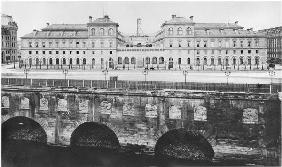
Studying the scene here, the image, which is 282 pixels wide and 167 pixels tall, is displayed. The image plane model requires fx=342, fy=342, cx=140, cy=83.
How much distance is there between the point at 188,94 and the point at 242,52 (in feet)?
151

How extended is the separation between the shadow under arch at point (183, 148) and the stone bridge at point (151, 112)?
103 cm

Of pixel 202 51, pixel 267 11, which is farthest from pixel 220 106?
pixel 202 51

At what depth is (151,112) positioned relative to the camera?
29.4m

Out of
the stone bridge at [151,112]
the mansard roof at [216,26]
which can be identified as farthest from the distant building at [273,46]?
the stone bridge at [151,112]

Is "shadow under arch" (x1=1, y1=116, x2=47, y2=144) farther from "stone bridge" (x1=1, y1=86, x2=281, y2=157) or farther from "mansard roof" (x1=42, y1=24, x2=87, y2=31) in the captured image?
"mansard roof" (x1=42, y1=24, x2=87, y2=31)

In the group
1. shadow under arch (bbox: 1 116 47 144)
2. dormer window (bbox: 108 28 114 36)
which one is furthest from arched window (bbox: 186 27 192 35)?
shadow under arch (bbox: 1 116 47 144)

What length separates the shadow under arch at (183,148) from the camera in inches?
1134

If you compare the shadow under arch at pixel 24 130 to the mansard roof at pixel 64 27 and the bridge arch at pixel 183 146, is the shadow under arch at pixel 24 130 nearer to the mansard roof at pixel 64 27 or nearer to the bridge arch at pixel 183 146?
the bridge arch at pixel 183 146

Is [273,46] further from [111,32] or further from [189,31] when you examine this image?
[111,32]

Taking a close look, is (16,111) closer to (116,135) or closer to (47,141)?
(47,141)

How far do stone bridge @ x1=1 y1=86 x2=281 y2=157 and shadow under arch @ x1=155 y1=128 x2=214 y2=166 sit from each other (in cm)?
103

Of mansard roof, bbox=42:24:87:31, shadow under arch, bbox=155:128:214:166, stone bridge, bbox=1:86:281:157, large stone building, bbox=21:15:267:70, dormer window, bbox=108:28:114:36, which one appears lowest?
shadow under arch, bbox=155:128:214:166

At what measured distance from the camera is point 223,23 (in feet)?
240

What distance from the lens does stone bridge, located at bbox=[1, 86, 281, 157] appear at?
1075 inches
